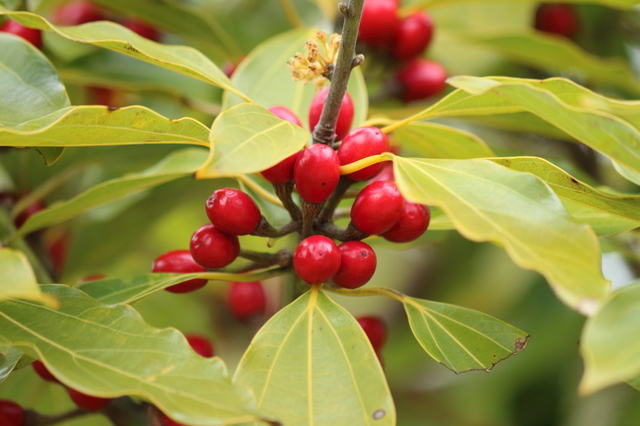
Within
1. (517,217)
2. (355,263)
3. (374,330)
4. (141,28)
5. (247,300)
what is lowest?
(247,300)

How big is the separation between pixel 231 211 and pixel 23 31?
0.68 meters

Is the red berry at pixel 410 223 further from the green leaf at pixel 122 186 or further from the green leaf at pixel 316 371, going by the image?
the green leaf at pixel 122 186

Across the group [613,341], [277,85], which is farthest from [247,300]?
[613,341]

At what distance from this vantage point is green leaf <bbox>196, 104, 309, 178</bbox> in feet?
1.85

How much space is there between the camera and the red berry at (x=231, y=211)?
2.49 ft

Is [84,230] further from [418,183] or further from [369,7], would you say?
[418,183]

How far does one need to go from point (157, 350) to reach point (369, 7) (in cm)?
94

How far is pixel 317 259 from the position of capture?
0.73 metres

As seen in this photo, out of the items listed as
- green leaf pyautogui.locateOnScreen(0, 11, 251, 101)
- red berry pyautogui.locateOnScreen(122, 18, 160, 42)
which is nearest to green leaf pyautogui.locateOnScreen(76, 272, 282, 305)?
green leaf pyautogui.locateOnScreen(0, 11, 251, 101)

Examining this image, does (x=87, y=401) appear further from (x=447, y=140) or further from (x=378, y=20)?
(x=378, y=20)

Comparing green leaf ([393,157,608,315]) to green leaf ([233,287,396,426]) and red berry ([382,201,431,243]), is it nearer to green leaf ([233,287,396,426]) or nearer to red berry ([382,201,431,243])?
red berry ([382,201,431,243])

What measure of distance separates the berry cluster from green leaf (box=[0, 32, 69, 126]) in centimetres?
72

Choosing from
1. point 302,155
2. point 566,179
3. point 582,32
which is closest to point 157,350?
point 302,155

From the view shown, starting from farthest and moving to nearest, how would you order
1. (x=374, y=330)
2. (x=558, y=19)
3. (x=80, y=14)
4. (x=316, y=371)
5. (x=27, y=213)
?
1. (x=558, y=19)
2. (x=80, y=14)
3. (x=27, y=213)
4. (x=374, y=330)
5. (x=316, y=371)
